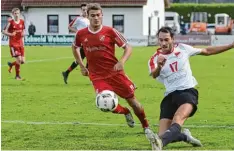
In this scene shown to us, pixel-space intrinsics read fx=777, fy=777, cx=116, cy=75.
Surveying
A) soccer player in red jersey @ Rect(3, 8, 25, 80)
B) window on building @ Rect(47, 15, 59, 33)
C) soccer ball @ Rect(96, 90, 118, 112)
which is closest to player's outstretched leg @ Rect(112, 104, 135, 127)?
soccer ball @ Rect(96, 90, 118, 112)

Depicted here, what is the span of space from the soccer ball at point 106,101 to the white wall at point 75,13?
188 ft

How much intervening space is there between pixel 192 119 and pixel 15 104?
14.5ft

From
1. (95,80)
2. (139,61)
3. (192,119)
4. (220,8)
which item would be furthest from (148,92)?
(220,8)

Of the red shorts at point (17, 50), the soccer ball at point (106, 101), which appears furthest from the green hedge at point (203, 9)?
the soccer ball at point (106, 101)

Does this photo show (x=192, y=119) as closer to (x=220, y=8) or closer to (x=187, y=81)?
(x=187, y=81)

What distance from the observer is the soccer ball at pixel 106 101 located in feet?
37.8

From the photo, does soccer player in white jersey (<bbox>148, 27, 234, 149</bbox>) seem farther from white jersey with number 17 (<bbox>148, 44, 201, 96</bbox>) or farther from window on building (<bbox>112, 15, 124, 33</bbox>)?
window on building (<bbox>112, 15, 124, 33</bbox>)

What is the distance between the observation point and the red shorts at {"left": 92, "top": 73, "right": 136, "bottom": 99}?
39.5ft

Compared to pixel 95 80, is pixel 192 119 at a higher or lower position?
lower

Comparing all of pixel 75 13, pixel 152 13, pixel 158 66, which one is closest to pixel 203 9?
pixel 152 13

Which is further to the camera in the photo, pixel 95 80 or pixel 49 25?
pixel 49 25

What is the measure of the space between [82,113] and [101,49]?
335 cm

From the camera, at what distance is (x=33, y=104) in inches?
667

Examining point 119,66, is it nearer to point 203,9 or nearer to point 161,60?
point 161,60
